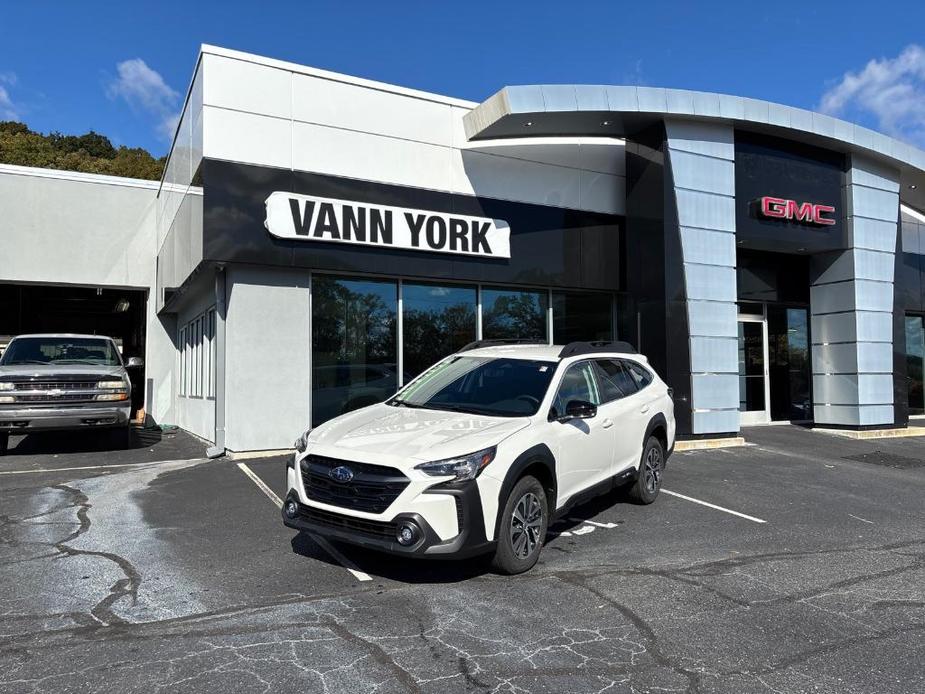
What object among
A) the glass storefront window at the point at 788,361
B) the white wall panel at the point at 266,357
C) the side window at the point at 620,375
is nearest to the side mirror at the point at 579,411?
the side window at the point at 620,375

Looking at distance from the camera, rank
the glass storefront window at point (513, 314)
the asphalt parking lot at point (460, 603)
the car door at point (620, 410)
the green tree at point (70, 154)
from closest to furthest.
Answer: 1. the asphalt parking lot at point (460, 603)
2. the car door at point (620, 410)
3. the glass storefront window at point (513, 314)
4. the green tree at point (70, 154)

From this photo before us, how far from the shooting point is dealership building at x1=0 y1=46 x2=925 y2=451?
10.5 metres

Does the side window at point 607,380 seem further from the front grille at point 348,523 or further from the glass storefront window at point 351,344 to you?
the glass storefront window at point 351,344

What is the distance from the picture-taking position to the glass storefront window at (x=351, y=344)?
11109mm

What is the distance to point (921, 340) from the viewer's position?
63.4 ft

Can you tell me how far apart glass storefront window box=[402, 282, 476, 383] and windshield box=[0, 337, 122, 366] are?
17.1 feet

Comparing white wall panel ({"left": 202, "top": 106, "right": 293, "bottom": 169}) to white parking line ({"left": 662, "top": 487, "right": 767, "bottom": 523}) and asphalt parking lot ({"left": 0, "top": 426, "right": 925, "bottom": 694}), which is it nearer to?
asphalt parking lot ({"left": 0, "top": 426, "right": 925, "bottom": 694})

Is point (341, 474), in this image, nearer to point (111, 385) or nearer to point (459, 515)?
point (459, 515)

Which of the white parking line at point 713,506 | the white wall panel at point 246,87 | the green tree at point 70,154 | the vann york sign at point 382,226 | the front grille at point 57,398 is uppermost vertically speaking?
the green tree at point 70,154

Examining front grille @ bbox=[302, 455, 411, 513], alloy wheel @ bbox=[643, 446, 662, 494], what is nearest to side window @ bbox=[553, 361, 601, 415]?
alloy wheel @ bbox=[643, 446, 662, 494]

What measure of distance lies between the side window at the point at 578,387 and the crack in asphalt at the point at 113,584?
3498 millimetres

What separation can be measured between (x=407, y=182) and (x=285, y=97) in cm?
241

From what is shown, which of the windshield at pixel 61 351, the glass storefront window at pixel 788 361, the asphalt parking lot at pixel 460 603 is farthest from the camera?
the glass storefront window at pixel 788 361

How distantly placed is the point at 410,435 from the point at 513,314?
27.9 feet
